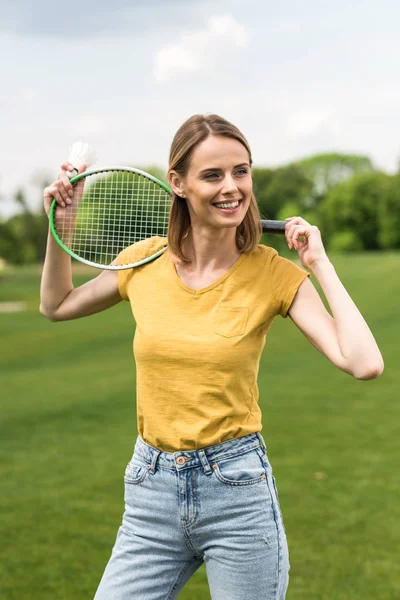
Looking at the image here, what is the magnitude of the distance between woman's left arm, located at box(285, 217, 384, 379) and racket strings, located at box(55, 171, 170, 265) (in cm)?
57

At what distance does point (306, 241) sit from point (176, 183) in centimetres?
49

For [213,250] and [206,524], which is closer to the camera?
[206,524]

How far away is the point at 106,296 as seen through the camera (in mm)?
3207

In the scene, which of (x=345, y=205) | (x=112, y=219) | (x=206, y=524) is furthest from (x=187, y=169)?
(x=345, y=205)

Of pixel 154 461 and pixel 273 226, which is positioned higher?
pixel 273 226

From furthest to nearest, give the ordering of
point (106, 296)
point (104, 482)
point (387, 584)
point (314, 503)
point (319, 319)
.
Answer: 1. point (104, 482)
2. point (314, 503)
3. point (387, 584)
4. point (106, 296)
5. point (319, 319)

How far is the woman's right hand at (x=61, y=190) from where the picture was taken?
3102 millimetres

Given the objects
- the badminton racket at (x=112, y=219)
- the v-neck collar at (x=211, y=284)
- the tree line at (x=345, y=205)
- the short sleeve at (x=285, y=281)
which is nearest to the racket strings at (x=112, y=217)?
the badminton racket at (x=112, y=219)

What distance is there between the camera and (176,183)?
296 centimetres

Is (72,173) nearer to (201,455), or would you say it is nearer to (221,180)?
(221,180)

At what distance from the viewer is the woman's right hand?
3.10 m

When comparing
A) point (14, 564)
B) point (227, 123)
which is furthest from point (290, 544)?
point (227, 123)

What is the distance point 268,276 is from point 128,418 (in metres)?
6.91

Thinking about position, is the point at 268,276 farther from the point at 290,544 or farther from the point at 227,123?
the point at 290,544
